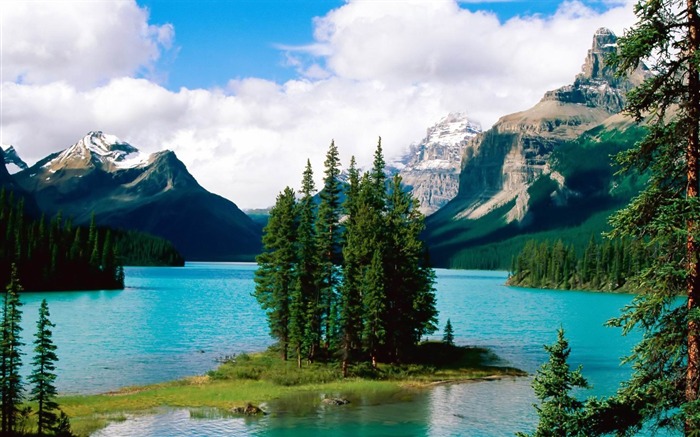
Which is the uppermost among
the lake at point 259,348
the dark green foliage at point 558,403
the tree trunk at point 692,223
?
the tree trunk at point 692,223

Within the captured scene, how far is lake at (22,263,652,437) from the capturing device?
5000cm

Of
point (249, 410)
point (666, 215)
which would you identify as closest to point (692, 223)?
point (666, 215)

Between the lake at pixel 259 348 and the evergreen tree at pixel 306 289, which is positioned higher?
the evergreen tree at pixel 306 289

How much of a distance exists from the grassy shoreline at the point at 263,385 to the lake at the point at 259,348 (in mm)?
2608

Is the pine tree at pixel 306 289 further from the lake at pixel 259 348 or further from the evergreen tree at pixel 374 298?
the lake at pixel 259 348

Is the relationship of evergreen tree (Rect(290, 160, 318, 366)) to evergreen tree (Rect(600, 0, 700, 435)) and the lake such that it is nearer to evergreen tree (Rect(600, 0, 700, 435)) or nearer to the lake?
the lake

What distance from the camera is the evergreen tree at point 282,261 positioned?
73625 mm

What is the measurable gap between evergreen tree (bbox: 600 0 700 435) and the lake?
28040 millimetres

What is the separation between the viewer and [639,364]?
19266mm

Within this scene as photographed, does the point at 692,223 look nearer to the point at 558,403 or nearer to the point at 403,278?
the point at 558,403

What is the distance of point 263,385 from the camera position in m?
64.2

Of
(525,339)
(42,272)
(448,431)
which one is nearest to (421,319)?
(448,431)

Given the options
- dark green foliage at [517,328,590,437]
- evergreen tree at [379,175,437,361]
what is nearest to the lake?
evergreen tree at [379,175,437,361]

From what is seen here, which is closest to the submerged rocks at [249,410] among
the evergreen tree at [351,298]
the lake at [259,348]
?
the lake at [259,348]
